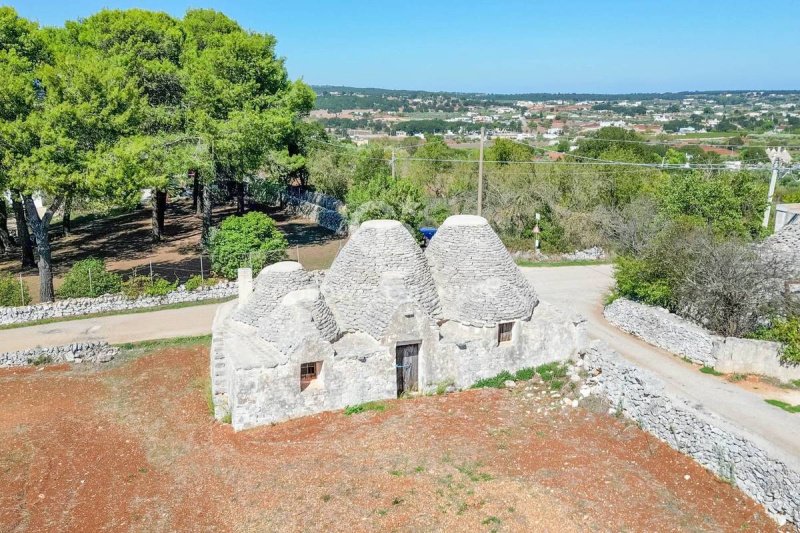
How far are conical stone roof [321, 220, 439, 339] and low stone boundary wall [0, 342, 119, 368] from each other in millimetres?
8309

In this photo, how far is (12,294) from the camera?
2356 centimetres

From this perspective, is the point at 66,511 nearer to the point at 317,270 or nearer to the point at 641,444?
the point at 641,444

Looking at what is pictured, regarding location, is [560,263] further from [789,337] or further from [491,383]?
[491,383]

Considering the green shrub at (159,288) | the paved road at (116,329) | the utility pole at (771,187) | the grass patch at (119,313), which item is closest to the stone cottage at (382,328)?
the paved road at (116,329)

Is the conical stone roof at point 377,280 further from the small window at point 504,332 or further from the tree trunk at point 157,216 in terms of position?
the tree trunk at point 157,216

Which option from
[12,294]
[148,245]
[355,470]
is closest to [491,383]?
[355,470]

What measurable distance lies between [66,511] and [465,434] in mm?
8866

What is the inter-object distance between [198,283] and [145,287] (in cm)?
209

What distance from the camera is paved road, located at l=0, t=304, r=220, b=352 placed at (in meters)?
21.5

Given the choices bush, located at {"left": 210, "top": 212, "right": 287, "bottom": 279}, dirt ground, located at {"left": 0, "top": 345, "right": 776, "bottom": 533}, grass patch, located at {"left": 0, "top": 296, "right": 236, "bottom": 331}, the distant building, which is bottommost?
dirt ground, located at {"left": 0, "top": 345, "right": 776, "bottom": 533}

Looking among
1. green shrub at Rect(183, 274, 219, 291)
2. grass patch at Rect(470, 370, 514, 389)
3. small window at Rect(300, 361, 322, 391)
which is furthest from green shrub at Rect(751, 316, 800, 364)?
green shrub at Rect(183, 274, 219, 291)

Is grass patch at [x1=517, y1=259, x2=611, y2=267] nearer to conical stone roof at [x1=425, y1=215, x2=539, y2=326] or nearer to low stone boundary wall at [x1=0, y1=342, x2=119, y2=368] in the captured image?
conical stone roof at [x1=425, y1=215, x2=539, y2=326]

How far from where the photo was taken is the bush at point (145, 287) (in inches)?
981

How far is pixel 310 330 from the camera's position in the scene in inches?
613
